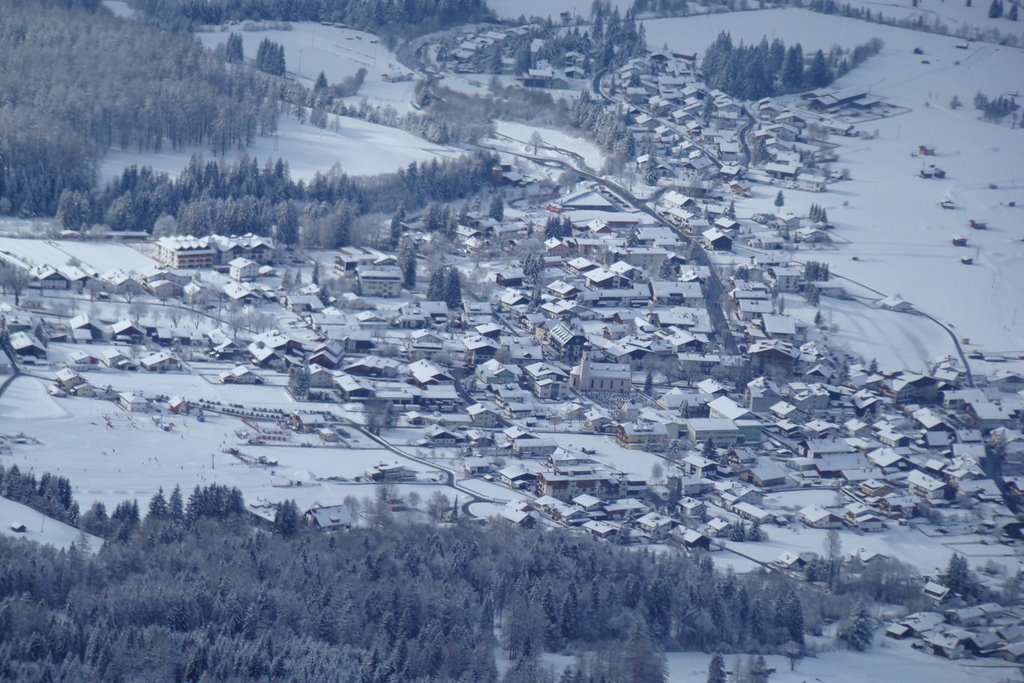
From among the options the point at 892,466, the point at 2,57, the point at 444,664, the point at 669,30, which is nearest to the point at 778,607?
the point at 444,664

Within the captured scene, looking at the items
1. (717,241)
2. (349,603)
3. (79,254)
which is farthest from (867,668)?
(79,254)

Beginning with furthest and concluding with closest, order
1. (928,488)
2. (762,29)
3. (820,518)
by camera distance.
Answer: (762,29), (928,488), (820,518)

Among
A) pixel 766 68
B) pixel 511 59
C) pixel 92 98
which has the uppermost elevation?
pixel 766 68

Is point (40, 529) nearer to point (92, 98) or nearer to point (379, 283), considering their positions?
point (379, 283)

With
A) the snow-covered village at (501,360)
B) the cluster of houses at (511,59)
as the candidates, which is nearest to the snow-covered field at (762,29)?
the snow-covered village at (501,360)

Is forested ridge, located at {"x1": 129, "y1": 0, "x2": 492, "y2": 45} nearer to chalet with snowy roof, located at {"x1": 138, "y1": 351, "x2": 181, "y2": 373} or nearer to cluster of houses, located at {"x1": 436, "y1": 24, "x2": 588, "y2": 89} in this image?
cluster of houses, located at {"x1": 436, "y1": 24, "x2": 588, "y2": 89}

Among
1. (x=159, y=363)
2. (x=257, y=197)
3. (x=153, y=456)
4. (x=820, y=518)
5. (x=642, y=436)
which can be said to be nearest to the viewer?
(x=153, y=456)

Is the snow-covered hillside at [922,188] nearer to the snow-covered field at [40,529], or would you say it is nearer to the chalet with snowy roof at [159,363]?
the chalet with snowy roof at [159,363]
